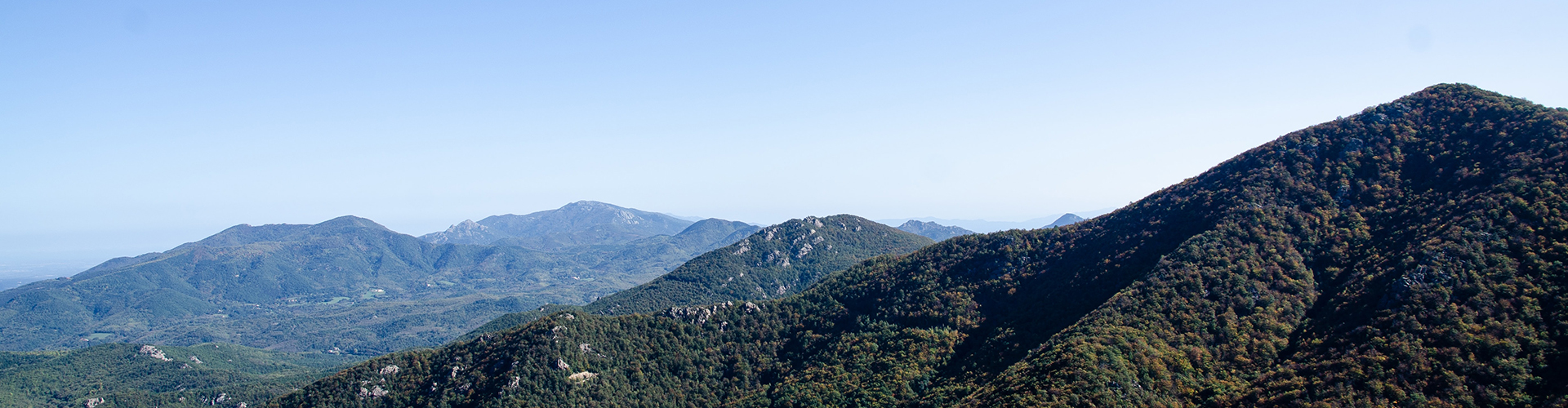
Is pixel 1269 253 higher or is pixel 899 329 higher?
pixel 1269 253

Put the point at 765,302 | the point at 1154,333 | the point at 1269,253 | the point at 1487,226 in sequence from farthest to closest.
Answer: the point at 765,302, the point at 1269,253, the point at 1154,333, the point at 1487,226

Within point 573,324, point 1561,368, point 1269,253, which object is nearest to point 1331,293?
point 1269,253

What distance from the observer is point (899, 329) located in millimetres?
Answer: 132750

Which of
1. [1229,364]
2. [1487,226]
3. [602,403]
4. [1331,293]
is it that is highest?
[1487,226]

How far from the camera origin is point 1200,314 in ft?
303

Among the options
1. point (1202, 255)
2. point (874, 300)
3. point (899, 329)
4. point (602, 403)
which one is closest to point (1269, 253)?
point (1202, 255)

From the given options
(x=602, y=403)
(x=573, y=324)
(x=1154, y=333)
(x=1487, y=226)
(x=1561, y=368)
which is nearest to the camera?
(x=1561, y=368)

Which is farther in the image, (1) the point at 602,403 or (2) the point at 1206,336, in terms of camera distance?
(1) the point at 602,403

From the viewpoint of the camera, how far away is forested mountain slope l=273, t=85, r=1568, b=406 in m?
69.4

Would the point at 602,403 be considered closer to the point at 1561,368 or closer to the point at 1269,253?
the point at 1269,253

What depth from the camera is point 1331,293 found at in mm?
88188

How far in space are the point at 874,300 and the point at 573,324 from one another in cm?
6461

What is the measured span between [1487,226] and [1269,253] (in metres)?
23.3

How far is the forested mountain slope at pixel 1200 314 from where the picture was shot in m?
69.4
